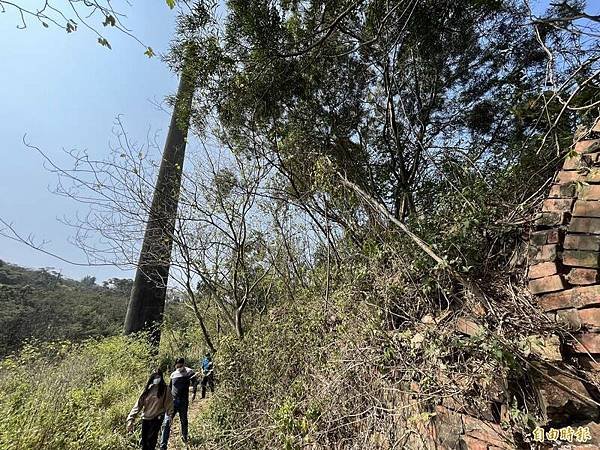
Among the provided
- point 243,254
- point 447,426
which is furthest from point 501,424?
point 243,254

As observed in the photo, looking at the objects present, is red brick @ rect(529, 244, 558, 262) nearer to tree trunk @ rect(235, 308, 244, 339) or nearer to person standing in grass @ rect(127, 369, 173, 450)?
person standing in grass @ rect(127, 369, 173, 450)

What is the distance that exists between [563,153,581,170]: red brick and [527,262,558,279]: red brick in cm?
69

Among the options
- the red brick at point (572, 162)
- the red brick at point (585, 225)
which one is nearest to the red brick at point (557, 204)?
the red brick at point (585, 225)

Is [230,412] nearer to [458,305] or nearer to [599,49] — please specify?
[458,305]

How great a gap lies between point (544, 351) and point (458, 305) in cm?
63

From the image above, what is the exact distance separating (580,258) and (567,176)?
0.60 metres

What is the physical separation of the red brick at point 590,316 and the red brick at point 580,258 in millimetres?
248

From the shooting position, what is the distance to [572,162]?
2.09 m

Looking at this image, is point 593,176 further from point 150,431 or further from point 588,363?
point 150,431

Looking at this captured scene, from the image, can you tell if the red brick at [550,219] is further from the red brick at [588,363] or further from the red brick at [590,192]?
the red brick at [588,363]

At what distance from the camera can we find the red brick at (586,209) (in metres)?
1.83

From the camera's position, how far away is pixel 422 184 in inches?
170

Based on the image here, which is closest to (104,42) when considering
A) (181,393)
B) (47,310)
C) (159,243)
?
(181,393)

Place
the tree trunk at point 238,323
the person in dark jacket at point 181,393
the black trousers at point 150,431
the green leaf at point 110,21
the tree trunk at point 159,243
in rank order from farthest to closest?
1. the tree trunk at point 159,243
2. the tree trunk at point 238,323
3. the person in dark jacket at point 181,393
4. the black trousers at point 150,431
5. the green leaf at point 110,21
